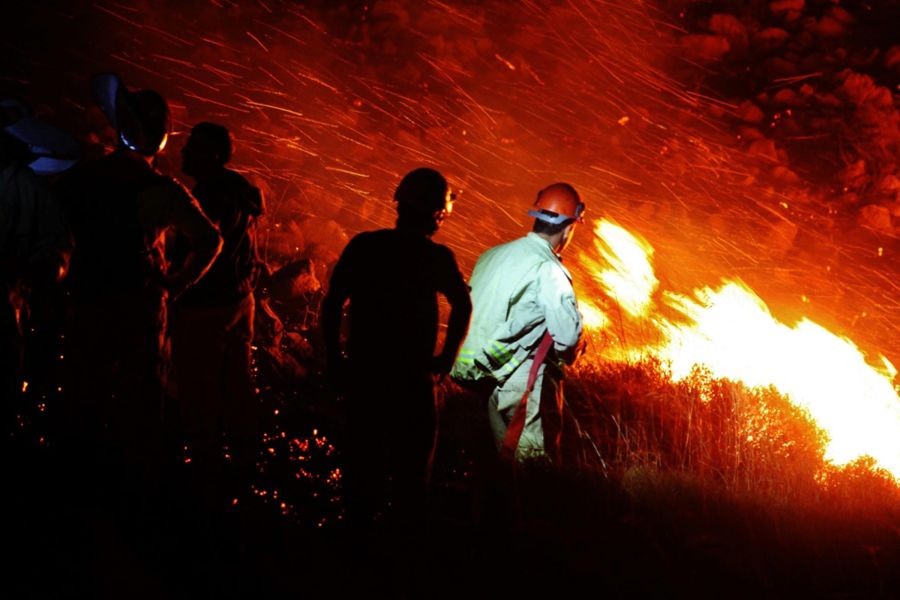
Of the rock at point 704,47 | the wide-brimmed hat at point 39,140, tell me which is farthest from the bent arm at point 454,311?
the rock at point 704,47

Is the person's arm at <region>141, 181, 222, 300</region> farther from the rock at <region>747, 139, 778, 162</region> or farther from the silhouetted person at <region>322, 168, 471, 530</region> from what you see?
the rock at <region>747, 139, 778, 162</region>

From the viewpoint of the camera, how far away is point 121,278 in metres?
4.40

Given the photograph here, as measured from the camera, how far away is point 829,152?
16.9 meters

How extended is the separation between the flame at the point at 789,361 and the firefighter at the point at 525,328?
3.85 meters

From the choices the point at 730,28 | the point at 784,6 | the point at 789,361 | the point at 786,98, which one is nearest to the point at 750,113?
the point at 786,98

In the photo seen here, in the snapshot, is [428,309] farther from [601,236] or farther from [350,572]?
[601,236]

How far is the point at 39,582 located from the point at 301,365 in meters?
4.00

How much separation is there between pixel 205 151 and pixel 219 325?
104 centimetres

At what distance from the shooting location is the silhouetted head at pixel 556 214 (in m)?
5.58

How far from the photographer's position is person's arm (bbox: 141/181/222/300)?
4.43 m

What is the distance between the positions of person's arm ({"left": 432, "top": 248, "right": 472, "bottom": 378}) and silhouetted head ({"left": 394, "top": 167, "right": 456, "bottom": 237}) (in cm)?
16

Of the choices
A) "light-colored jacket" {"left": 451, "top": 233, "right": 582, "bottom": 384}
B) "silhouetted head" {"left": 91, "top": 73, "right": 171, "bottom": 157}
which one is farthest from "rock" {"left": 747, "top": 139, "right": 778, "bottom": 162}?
"silhouetted head" {"left": 91, "top": 73, "right": 171, "bottom": 157}

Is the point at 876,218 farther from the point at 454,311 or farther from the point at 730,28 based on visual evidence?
the point at 454,311

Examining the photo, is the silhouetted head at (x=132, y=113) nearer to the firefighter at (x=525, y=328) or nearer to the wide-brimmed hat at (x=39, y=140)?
the wide-brimmed hat at (x=39, y=140)
